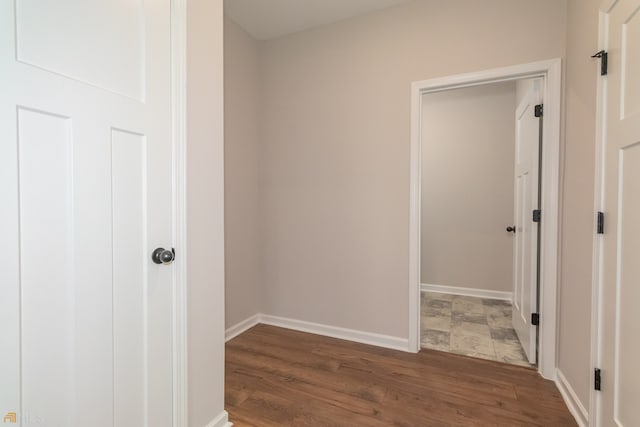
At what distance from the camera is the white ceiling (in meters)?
2.36

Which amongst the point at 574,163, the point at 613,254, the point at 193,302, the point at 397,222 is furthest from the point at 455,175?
the point at 193,302

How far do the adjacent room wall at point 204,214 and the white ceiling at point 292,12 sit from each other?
3.74 feet

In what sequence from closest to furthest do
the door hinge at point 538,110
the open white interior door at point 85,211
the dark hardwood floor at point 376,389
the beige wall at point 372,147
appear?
the open white interior door at point 85,211 < the dark hardwood floor at point 376,389 < the beige wall at point 372,147 < the door hinge at point 538,110

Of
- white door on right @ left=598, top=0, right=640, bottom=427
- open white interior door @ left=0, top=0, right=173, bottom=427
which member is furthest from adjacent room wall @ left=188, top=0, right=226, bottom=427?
white door on right @ left=598, top=0, right=640, bottom=427

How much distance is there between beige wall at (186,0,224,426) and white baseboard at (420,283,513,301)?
10.6 ft

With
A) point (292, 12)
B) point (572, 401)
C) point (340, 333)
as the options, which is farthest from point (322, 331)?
point (292, 12)

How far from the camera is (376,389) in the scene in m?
1.89

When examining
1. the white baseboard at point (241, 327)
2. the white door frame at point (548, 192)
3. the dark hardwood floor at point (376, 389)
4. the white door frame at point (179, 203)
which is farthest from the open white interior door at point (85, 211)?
the white door frame at point (548, 192)

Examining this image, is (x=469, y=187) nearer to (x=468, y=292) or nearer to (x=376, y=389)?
(x=468, y=292)

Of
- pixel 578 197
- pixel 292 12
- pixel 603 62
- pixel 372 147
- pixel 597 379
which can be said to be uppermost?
pixel 292 12

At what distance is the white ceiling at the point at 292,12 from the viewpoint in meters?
2.36

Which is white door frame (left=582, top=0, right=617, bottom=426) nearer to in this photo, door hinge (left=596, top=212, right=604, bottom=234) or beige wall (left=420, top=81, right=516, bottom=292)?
door hinge (left=596, top=212, right=604, bottom=234)

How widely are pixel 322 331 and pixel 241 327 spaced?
0.75 metres

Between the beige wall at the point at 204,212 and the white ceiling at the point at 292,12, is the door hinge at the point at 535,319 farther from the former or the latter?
the white ceiling at the point at 292,12
